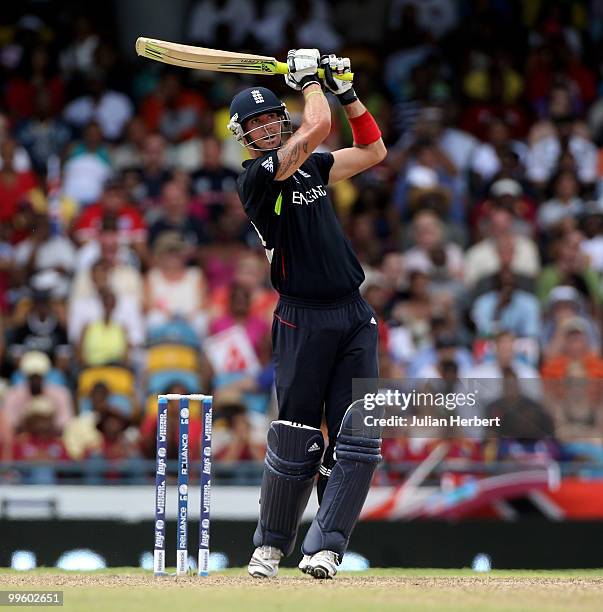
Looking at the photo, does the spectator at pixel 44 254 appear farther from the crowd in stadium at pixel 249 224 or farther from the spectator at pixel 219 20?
the spectator at pixel 219 20

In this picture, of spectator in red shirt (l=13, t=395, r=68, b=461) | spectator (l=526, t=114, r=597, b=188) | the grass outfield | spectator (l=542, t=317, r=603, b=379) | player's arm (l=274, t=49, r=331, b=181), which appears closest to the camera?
the grass outfield

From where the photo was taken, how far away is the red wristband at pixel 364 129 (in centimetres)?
680

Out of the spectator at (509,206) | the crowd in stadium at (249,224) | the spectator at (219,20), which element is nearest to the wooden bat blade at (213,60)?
the crowd in stadium at (249,224)

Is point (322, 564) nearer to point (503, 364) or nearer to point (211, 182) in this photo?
point (503, 364)

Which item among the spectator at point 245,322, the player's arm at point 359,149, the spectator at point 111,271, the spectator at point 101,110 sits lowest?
the spectator at point 245,322

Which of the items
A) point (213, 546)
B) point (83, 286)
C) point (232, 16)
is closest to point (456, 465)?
point (213, 546)

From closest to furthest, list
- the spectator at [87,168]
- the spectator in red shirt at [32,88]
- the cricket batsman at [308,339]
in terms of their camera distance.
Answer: the cricket batsman at [308,339], the spectator at [87,168], the spectator in red shirt at [32,88]

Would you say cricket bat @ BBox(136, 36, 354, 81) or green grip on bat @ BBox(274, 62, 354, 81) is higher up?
cricket bat @ BBox(136, 36, 354, 81)

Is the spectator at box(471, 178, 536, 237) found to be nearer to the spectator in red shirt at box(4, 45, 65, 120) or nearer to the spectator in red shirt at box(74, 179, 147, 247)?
the spectator in red shirt at box(74, 179, 147, 247)

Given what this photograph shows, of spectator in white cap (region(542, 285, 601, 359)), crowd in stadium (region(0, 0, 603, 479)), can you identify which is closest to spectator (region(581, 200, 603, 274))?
crowd in stadium (region(0, 0, 603, 479))

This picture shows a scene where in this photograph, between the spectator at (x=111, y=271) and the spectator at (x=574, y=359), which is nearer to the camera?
the spectator at (x=574, y=359)

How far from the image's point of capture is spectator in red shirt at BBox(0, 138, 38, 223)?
12594mm

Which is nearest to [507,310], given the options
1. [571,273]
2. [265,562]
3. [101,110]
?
[571,273]

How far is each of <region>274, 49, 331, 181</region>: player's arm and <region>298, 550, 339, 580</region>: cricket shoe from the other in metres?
1.65
